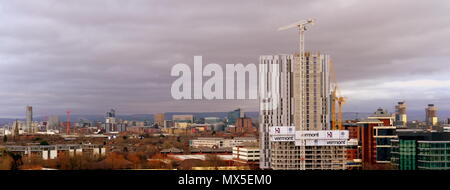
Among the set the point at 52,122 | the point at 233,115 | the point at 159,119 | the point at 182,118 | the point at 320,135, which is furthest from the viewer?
the point at 52,122

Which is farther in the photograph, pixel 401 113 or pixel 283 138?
pixel 401 113

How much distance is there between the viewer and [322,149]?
1445 cm

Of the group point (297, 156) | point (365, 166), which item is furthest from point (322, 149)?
point (365, 166)

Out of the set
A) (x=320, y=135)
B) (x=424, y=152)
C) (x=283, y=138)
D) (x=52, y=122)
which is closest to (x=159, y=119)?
(x=52, y=122)

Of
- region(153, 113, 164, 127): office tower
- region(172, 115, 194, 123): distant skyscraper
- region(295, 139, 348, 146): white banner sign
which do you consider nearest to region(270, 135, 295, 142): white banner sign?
region(295, 139, 348, 146): white banner sign

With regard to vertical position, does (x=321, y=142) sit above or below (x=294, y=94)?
below

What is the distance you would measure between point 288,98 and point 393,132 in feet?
13.8

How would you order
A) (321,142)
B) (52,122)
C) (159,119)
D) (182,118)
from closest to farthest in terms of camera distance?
1. (321,142)
2. (182,118)
3. (159,119)
4. (52,122)

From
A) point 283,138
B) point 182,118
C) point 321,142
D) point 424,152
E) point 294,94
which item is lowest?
point 424,152

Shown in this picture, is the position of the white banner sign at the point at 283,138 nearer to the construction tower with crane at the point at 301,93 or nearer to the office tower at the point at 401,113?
the construction tower with crane at the point at 301,93

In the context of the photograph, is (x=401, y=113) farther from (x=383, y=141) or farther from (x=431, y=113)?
(x=383, y=141)

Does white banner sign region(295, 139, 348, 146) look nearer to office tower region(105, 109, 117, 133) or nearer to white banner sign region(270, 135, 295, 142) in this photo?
white banner sign region(270, 135, 295, 142)
